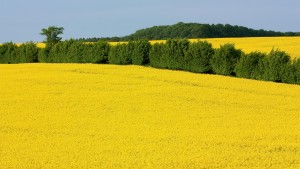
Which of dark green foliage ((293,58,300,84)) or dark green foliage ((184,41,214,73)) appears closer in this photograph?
dark green foliage ((293,58,300,84))

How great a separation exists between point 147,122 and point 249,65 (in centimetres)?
1669

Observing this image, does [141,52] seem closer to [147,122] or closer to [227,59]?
[227,59]

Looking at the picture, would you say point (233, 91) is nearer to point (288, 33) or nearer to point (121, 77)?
point (121, 77)

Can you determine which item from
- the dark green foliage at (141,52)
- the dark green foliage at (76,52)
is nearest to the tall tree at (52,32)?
the dark green foliage at (76,52)

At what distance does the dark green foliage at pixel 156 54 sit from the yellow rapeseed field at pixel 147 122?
6416 millimetres

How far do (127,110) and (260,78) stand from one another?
Answer: 14.3m

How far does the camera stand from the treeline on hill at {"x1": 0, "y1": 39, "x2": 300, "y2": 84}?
3222 centimetres

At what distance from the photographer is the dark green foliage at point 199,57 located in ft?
120

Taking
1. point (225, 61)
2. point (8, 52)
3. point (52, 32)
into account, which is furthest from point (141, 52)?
point (52, 32)

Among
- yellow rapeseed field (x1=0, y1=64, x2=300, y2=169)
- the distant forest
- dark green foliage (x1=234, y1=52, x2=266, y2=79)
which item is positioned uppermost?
the distant forest

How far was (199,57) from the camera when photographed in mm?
36906

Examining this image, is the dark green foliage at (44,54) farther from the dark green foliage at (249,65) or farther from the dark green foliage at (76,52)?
the dark green foliage at (249,65)

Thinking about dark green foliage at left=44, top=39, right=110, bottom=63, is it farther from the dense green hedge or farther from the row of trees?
the row of trees

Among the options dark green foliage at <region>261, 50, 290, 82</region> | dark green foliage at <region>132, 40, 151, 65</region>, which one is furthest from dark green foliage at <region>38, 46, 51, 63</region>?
dark green foliage at <region>261, 50, 290, 82</region>
